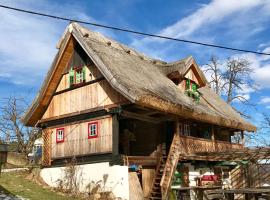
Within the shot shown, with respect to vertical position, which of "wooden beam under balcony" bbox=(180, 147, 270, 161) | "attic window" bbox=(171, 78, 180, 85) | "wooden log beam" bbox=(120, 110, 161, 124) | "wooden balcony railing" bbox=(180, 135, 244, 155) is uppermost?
"attic window" bbox=(171, 78, 180, 85)

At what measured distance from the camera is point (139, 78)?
19.9 metres

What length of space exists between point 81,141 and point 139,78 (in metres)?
4.38

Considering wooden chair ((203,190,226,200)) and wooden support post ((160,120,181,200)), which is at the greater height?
wooden support post ((160,120,181,200))

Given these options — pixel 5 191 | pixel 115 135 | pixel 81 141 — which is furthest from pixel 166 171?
pixel 5 191

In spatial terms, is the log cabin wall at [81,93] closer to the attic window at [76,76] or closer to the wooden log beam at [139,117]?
the attic window at [76,76]

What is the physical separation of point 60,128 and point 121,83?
5826 mm

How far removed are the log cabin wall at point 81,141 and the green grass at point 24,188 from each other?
209 centimetres

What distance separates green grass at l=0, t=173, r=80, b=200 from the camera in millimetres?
16859

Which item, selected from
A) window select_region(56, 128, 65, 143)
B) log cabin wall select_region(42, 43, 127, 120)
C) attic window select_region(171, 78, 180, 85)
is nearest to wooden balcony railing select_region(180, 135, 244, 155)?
attic window select_region(171, 78, 180, 85)

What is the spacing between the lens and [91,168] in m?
19.2

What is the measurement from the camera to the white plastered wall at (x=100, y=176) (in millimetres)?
17481

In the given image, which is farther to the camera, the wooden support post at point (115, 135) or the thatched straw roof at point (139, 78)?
the wooden support post at point (115, 135)

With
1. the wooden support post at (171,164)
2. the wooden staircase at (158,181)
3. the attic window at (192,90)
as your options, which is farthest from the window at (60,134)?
the attic window at (192,90)

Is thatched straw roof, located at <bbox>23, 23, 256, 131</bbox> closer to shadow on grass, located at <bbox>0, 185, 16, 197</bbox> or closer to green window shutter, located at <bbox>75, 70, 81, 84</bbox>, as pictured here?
green window shutter, located at <bbox>75, 70, 81, 84</bbox>
